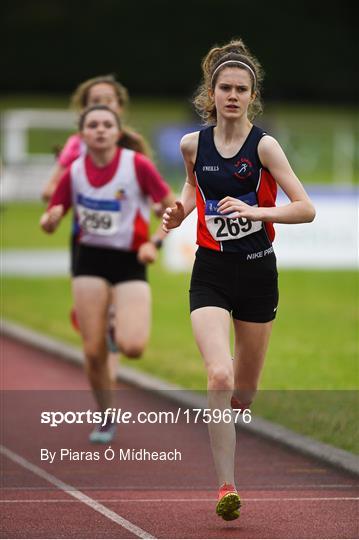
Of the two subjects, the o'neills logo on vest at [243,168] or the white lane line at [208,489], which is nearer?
the o'neills logo on vest at [243,168]

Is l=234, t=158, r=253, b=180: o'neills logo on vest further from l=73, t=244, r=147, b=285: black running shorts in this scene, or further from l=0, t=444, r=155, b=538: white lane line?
l=73, t=244, r=147, b=285: black running shorts

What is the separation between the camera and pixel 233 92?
6.69 metres

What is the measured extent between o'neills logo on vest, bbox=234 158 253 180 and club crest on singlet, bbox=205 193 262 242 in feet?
0.34

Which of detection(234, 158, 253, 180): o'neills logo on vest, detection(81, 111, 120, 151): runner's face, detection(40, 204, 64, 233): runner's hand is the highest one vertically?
detection(81, 111, 120, 151): runner's face

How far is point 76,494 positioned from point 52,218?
2.14 m

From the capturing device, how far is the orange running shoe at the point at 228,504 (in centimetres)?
628

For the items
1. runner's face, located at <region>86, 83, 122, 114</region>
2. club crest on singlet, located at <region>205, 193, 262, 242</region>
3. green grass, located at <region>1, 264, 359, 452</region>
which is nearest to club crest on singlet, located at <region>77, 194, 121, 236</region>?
runner's face, located at <region>86, 83, 122, 114</region>

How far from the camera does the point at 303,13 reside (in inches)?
1826

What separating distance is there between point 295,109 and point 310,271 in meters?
27.6

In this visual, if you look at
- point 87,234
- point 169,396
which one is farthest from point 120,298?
point 169,396

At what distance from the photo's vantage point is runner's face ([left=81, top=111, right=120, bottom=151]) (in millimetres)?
8766

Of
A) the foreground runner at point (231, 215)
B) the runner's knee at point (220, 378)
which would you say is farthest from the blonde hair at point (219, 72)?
the runner's knee at point (220, 378)

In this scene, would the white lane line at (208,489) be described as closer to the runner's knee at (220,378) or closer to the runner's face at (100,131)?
the runner's knee at (220,378)

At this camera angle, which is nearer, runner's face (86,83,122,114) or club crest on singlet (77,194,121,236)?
club crest on singlet (77,194,121,236)
